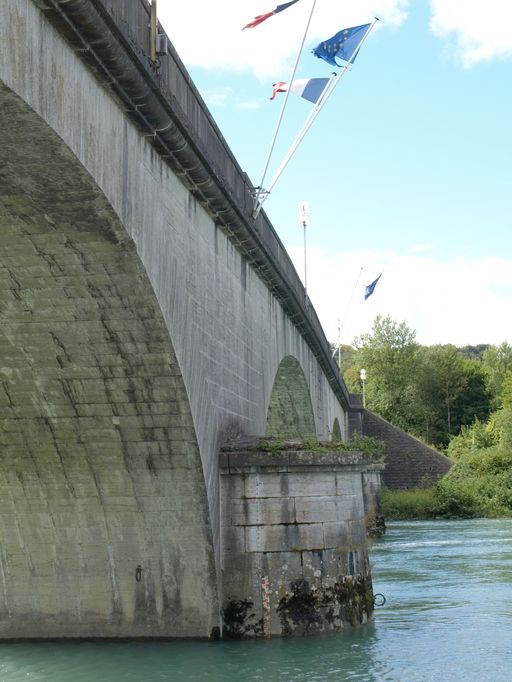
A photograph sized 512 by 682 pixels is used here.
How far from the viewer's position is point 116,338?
1149cm

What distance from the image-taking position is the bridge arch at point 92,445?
10383mm

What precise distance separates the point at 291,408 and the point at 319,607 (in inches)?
651

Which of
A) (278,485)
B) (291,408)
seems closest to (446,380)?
(291,408)

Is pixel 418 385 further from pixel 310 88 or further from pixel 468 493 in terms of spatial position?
pixel 310 88

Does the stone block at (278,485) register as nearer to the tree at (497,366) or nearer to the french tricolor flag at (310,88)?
the french tricolor flag at (310,88)

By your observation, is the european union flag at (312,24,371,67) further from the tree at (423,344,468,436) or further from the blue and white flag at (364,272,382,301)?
the tree at (423,344,468,436)

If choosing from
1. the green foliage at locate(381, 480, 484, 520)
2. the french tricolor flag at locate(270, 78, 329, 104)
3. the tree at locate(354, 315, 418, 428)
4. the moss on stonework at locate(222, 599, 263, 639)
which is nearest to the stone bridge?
the moss on stonework at locate(222, 599, 263, 639)

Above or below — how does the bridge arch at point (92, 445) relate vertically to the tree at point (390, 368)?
below

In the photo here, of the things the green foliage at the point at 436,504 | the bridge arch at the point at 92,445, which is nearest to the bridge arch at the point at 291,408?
the bridge arch at the point at 92,445

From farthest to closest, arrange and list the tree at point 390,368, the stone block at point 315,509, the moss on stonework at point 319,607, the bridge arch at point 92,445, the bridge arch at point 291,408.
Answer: the tree at point 390,368, the bridge arch at point 291,408, the stone block at point 315,509, the moss on stonework at point 319,607, the bridge arch at point 92,445

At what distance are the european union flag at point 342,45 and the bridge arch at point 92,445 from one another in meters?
8.08

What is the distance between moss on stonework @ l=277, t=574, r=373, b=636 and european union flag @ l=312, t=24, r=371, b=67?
8.84 m

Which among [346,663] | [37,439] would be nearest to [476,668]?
[346,663]

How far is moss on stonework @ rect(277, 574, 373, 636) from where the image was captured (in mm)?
13516
